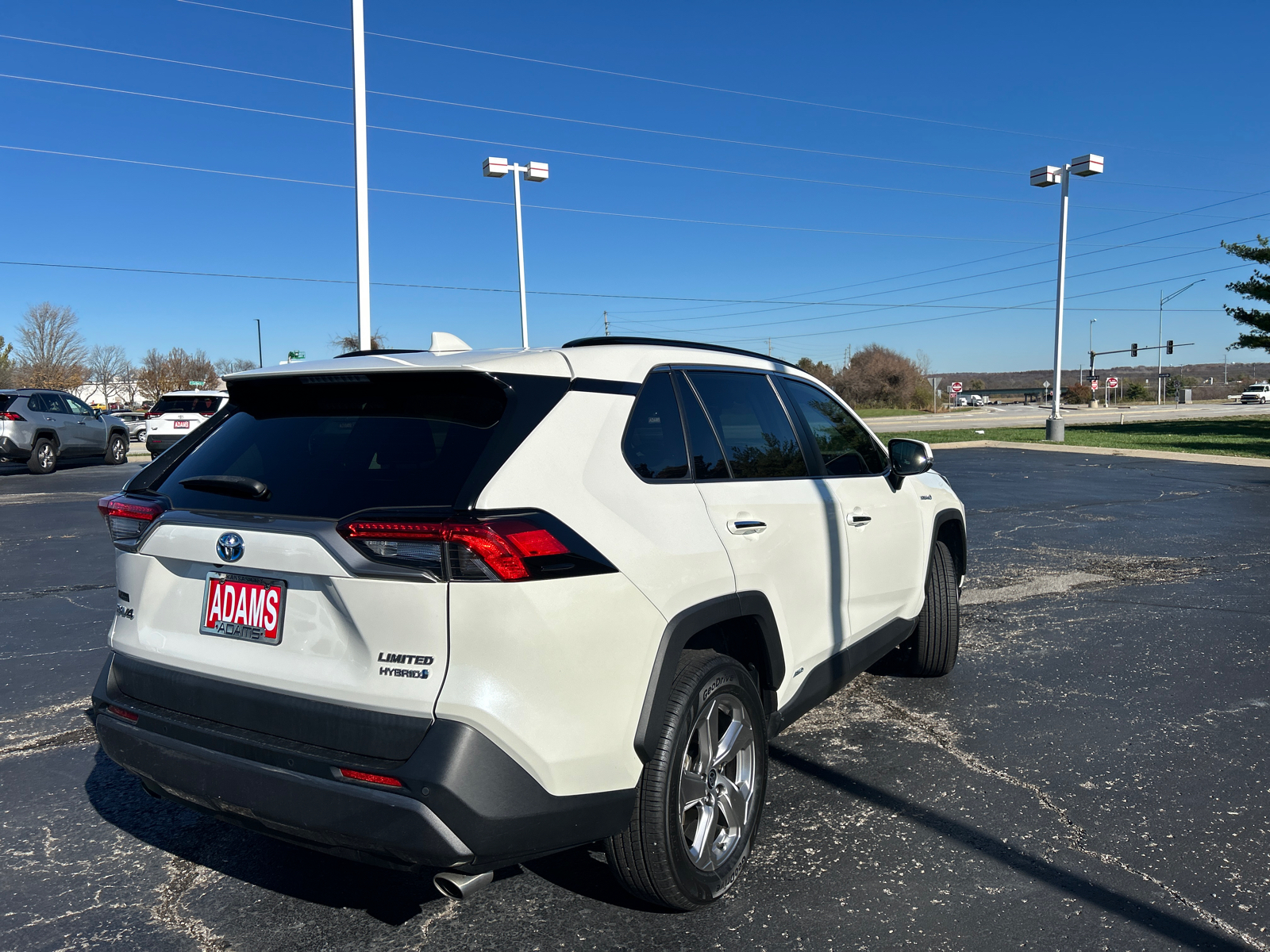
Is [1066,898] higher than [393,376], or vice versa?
[393,376]

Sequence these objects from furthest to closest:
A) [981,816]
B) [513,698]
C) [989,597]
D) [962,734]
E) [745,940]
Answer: [989,597]
[962,734]
[981,816]
[745,940]
[513,698]

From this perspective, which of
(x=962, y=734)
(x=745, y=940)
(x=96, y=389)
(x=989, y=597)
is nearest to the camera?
(x=745, y=940)

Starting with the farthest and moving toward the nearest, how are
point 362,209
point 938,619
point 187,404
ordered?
1. point 187,404
2. point 362,209
3. point 938,619

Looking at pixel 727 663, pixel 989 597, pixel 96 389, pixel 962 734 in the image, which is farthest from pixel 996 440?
pixel 96 389

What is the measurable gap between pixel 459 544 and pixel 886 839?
6.80 feet

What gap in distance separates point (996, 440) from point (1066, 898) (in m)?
27.1

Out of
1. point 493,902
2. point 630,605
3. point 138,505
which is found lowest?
point 493,902

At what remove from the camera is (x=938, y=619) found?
506 cm

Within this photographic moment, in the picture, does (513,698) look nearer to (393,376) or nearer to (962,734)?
(393,376)

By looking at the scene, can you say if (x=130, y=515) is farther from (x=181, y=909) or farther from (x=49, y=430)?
(x=49, y=430)

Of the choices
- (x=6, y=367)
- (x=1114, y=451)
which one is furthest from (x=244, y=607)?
(x=6, y=367)

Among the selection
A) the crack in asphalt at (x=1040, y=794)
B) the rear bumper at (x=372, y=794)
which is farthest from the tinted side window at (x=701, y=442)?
the crack in asphalt at (x=1040, y=794)

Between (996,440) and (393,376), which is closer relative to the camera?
(393,376)

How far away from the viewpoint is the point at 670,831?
269 centimetres
